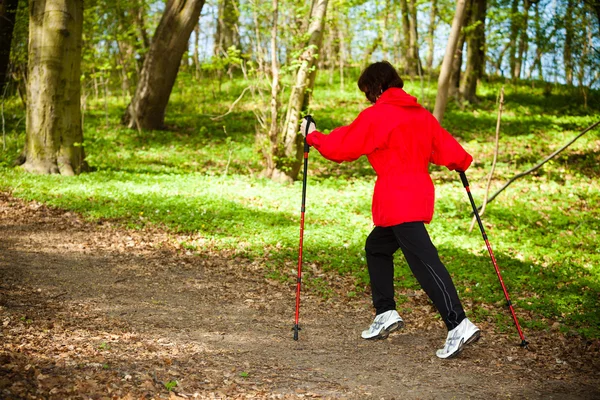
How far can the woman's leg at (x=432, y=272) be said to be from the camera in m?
4.61

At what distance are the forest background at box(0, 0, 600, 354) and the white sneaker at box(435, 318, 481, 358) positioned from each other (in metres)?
1.29

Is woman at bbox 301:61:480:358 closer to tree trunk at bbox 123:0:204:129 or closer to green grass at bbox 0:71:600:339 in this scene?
green grass at bbox 0:71:600:339

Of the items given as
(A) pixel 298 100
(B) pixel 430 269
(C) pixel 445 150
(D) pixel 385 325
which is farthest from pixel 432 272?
(A) pixel 298 100

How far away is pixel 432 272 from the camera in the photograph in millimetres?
4613

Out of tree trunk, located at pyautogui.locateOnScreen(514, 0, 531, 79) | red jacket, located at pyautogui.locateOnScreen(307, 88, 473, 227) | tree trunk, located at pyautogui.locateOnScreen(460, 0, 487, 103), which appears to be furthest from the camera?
tree trunk, located at pyautogui.locateOnScreen(460, 0, 487, 103)

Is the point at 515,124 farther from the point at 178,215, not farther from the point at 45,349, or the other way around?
the point at 45,349

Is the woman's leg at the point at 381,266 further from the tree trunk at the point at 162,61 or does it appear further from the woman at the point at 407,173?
the tree trunk at the point at 162,61

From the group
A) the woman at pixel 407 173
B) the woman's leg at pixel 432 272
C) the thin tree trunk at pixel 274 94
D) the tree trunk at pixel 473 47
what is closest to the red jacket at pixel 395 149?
the woman at pixel 407 173

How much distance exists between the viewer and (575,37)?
910 centimetres

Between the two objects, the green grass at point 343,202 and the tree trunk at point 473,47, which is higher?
the tree trunk at point 473,47

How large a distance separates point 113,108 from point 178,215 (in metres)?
12.9

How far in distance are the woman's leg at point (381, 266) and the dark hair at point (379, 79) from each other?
121 centimetres

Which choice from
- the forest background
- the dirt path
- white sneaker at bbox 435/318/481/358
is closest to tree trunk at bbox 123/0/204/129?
the forest background

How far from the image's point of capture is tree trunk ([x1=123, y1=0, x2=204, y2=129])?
15.9 metres
